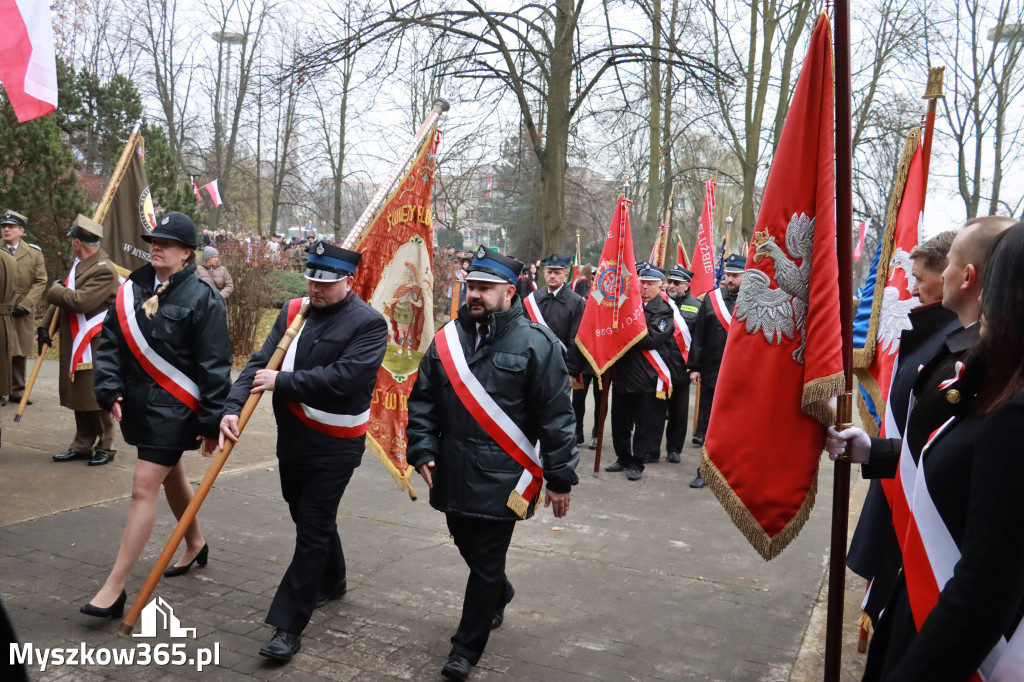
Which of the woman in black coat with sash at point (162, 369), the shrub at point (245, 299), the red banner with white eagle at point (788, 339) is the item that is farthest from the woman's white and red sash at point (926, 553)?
the shrub at point (245, 299)

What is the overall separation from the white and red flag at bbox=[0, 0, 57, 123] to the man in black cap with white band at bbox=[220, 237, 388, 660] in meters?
1.34

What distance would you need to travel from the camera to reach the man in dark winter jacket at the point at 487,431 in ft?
13.5

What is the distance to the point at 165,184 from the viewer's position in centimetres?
1723

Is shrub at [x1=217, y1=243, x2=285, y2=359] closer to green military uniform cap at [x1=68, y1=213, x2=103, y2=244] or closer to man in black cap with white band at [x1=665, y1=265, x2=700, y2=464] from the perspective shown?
green military uniform cap at [x1=68, y1=213, x2=103, y2=244]

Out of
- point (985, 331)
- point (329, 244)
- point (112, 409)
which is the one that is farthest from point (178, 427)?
point (985, 331)

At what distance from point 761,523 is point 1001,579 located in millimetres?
1703

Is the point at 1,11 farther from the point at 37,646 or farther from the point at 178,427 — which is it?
the point at 37,646

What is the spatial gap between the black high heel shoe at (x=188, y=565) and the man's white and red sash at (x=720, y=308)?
606 cm

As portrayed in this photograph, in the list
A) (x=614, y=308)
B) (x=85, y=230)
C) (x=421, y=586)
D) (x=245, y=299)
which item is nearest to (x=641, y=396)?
(x=614, y=308)

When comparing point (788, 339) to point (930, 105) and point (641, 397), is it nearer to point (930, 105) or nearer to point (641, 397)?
point (930, 105)

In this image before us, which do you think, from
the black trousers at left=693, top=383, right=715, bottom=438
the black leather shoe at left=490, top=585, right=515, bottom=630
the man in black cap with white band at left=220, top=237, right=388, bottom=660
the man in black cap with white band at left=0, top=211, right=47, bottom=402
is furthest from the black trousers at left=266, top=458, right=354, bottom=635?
the man in black cap with white band at left=0, top=211, right=47, bottom=402

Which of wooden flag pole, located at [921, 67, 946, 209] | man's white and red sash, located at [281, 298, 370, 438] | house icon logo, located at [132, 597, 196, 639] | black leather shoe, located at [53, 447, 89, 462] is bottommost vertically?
house icon logo, located at [132, 597, 196, 639]

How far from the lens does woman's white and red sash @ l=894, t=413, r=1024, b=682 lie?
1.96 meters

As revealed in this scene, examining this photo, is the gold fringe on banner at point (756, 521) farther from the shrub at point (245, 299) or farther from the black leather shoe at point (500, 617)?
the shrub at point (245, 299)
